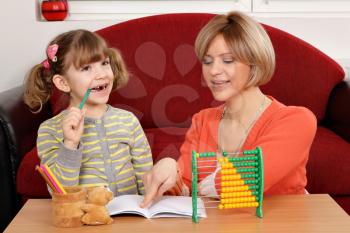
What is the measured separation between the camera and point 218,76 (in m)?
Result: 1.62

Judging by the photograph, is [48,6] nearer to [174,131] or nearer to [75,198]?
[174,131]

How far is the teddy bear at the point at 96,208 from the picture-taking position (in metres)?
1.29

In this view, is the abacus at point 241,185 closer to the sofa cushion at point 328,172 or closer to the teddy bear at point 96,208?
the teddy bear at point 96,208

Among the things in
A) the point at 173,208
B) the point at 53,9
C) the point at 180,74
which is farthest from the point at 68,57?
the point at 53,9

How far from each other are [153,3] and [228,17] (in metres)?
1.55

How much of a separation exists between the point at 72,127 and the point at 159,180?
1.17 ft

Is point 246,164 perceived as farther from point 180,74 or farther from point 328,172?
point 180,74

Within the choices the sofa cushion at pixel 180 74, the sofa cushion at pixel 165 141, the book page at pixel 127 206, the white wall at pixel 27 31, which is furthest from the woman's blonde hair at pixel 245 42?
the white wall at pixel 27 31

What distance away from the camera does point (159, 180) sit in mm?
1386

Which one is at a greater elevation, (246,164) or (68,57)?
(68,57)

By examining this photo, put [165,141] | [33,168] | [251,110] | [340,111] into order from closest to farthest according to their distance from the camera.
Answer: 1. [251,110]
2. [33,168]
3. [165,141]
4. [340,111]

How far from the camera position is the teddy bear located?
4.25 ft

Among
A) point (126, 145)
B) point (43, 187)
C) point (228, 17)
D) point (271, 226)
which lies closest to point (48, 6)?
point (43, 187)

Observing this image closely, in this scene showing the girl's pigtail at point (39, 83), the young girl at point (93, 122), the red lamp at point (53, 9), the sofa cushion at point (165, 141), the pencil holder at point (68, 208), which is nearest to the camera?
the pencil holder at point (68, 208)
